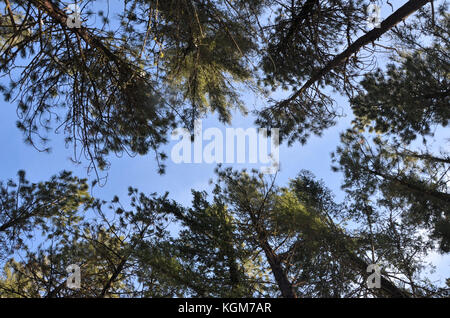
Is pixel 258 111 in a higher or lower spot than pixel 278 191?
higher

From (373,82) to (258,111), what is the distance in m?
2.47

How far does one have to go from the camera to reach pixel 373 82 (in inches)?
238

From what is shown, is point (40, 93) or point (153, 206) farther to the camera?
point (153, 206)

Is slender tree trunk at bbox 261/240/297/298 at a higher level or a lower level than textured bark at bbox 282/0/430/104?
lower

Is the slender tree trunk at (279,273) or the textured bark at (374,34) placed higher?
the textured bark at (374,34)

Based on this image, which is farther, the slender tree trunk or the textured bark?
the slender tree trunk

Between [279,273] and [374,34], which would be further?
[279,273]

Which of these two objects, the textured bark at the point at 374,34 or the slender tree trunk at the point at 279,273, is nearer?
the textured bark at the point at 374,34

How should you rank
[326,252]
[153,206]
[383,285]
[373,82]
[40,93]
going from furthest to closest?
[153,206] < [373,82] < [326,252] < [383,285] < [40,93]

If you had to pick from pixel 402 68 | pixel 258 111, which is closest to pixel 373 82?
pixel 402 68

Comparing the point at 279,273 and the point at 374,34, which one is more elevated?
the point at 374,34
